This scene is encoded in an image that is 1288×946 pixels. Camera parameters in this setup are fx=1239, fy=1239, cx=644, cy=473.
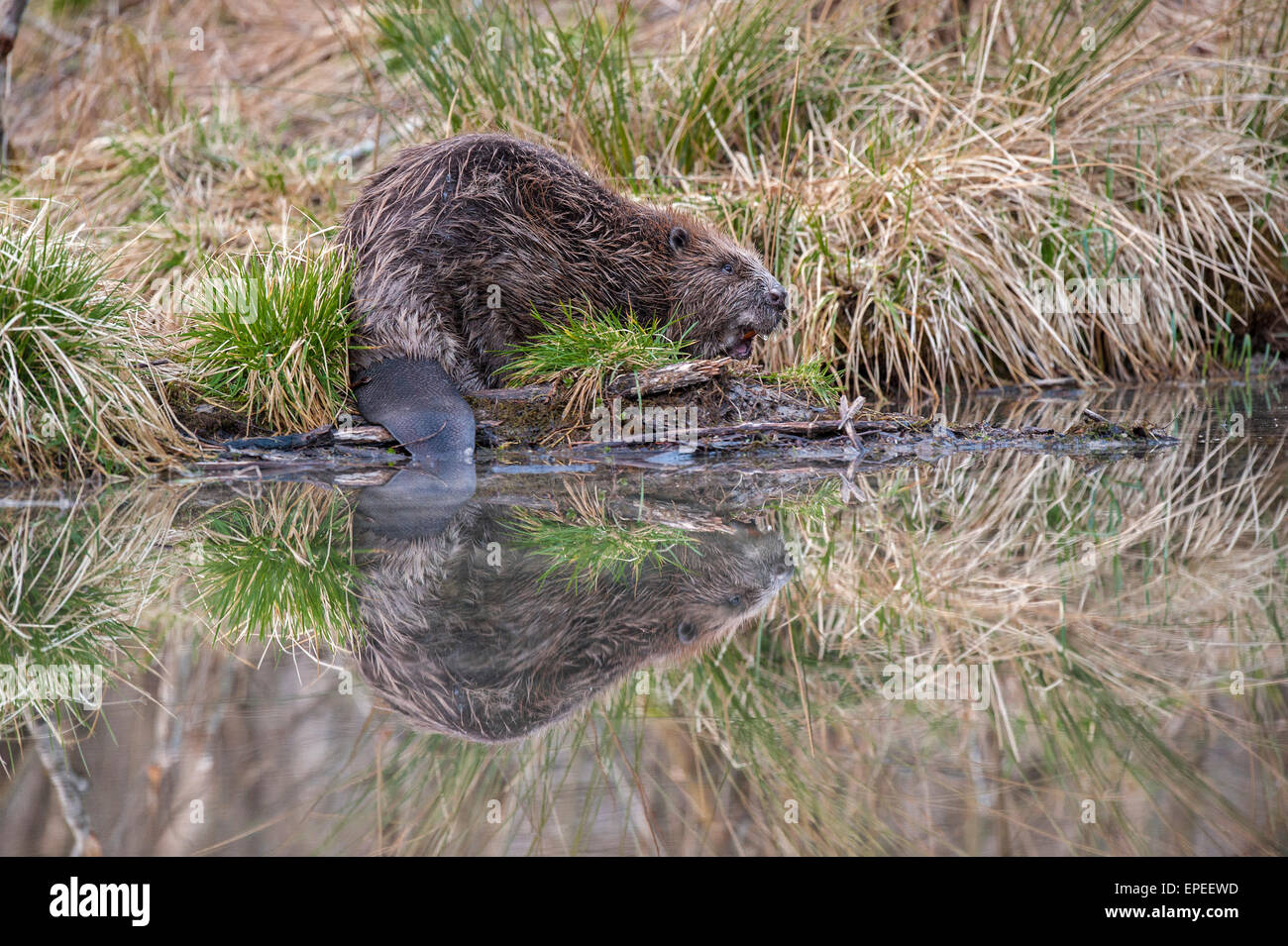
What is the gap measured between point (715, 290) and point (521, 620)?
9.37 ft

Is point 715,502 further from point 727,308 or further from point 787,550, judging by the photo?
point 727,308

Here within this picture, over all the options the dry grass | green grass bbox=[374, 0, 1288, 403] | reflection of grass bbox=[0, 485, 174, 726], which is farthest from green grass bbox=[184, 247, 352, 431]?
green grass bbox=[374, 0, 1288, 403]

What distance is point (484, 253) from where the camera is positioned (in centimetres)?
445

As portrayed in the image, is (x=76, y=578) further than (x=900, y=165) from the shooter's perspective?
No

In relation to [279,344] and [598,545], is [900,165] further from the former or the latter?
[598,545]

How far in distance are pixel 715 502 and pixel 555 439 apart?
1.08 m

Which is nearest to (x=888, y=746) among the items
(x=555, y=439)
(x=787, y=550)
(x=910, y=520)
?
(x=787, y=550)

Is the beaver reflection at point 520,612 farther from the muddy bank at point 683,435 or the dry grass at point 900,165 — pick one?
the dry grass at point 900,165

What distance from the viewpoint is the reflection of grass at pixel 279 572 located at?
236 cm

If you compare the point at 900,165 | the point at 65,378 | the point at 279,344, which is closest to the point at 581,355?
the point at 279,344

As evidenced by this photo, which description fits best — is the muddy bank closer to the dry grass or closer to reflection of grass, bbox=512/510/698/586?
the dry grass

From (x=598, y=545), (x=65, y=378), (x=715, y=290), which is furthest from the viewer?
(x=715, y=290)

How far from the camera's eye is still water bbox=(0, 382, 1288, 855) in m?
1.55

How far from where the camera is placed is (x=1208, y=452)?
410 cm
